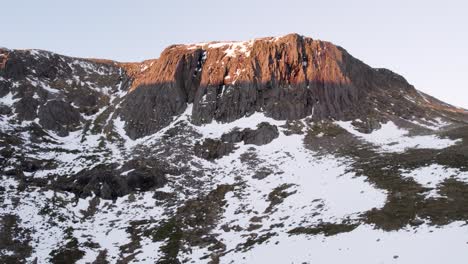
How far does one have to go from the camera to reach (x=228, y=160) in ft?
225

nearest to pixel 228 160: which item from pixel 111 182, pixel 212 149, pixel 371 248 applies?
→ pixel 212 149

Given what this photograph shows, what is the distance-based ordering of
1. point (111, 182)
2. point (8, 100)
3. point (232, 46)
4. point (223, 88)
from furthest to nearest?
point (232, 46) < point (223, 88) < point (8, 100) < point (111, 182)

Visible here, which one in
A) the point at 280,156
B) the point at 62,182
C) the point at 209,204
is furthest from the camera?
the point at 280,156

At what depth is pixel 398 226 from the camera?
31.8 metres

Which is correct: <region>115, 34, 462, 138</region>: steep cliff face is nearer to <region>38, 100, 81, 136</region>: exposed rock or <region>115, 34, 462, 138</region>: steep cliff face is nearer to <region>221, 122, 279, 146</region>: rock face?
<region>221, 122, 279, 146</region>: rock face

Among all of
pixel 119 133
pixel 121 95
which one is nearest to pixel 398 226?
pixel 119 133

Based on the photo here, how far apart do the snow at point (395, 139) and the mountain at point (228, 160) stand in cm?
33

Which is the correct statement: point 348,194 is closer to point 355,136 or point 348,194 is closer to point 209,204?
point 209,204

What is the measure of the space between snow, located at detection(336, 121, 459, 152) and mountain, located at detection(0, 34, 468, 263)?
0.33 m

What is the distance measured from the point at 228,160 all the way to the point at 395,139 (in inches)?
1083

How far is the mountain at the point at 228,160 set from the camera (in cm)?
3703

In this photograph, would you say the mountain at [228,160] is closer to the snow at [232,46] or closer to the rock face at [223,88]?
the rock face at [223,88]

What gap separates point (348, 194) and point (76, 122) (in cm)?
6063

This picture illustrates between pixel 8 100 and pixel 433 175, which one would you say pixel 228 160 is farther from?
pixel 8 100
